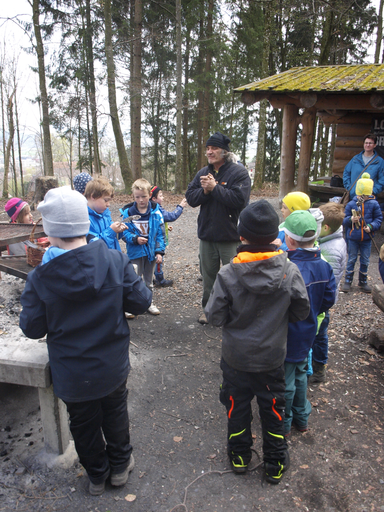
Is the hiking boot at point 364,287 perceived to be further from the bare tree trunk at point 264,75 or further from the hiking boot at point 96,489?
the bare tree trunk at point 264,75

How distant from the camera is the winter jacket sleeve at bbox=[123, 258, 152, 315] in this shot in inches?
78.0

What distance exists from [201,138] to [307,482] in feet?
63.3

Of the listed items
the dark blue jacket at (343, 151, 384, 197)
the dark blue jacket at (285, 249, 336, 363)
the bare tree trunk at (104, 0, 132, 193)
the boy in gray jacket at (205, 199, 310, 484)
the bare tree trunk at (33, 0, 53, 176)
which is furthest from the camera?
the bare tree trunk at (33, 0, 53, 176)

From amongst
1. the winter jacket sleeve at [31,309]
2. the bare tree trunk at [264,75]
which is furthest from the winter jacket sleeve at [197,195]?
the bare tree trunk at [264,75]

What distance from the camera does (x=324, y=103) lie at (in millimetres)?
7781

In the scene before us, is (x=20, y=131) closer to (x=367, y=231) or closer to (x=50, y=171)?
(x=50, y=171)

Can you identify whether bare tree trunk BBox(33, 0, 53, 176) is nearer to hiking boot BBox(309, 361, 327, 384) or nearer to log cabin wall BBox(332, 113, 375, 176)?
log cabin wall BBox(332, 113, 375, 176)

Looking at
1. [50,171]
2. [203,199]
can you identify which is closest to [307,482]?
[203,199]

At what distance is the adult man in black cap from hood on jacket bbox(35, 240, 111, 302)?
2280 millimetres

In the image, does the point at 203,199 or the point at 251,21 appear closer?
the point at 203,199

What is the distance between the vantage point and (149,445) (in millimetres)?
2570

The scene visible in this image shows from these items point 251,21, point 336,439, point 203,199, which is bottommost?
point 336,439

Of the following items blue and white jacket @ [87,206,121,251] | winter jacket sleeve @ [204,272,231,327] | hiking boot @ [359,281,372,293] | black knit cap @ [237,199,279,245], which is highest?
black knit cap @ [237,199,279,245]

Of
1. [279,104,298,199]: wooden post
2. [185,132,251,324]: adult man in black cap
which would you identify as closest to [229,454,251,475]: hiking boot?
[185,132,251,324]: adult man in black cap
